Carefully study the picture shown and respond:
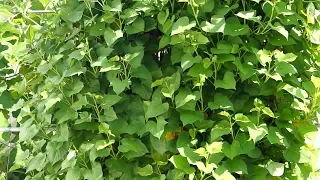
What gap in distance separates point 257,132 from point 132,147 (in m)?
0.33

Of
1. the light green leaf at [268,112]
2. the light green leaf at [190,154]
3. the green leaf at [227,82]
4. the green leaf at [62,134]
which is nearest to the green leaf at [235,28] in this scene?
the green leaf at [227,82]

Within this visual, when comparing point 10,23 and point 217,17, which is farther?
point 10,23

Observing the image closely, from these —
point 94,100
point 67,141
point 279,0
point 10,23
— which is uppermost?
point 279,0

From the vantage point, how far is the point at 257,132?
3.67ft

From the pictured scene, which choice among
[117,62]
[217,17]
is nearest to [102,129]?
[117,62]

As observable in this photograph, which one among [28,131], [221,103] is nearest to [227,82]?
[221,103]

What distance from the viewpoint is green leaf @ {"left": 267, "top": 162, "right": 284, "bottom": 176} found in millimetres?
1188

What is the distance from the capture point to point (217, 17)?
112 cm

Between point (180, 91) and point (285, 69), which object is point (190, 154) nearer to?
point (180, 91)

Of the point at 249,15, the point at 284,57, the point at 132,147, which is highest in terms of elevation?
the point at 249,15

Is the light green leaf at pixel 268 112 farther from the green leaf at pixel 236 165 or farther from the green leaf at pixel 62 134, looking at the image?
the green leaf at pixel 62 134

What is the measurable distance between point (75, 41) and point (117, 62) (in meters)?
0.17

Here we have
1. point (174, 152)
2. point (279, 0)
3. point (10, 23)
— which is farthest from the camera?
point (10, 23)

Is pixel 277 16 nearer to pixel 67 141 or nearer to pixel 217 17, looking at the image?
pixel 217 17
